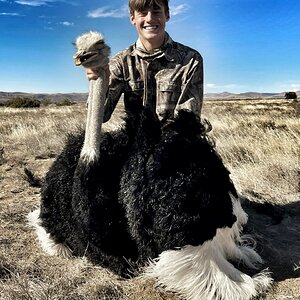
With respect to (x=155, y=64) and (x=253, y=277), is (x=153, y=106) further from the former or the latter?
(x=253, y=277)

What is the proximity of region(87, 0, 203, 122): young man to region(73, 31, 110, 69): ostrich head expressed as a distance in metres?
0.66

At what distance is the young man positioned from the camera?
372 centimetres

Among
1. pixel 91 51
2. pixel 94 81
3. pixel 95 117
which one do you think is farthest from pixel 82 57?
pixel 95 117

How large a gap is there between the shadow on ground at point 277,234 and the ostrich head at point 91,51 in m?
1.94

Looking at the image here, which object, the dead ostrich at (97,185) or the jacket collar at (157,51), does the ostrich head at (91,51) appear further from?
the jacket collar at (157,51)

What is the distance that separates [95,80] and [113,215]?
0.91 meters

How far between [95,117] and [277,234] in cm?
214

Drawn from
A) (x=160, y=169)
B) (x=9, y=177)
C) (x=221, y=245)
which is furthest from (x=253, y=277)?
(x=9, y=177)

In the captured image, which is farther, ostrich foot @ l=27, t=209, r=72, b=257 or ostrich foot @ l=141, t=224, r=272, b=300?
ostrich foot @ l=27, t=209, r=72, b=257

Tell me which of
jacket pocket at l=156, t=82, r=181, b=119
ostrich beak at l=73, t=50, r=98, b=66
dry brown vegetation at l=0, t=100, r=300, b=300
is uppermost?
ostrich beak at l=73, t=50, r=98, b=66

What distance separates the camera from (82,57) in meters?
2.99

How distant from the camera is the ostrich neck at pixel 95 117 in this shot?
10.2 feet

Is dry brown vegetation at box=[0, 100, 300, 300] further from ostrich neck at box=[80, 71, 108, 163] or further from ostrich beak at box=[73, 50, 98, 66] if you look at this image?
ostrich beak at box=[73, 50, 98, 66]

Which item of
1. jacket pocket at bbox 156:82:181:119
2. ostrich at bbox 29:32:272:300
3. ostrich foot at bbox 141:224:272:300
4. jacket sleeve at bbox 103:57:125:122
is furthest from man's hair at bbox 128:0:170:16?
ostrich foot at bbox 141:224:272:300
